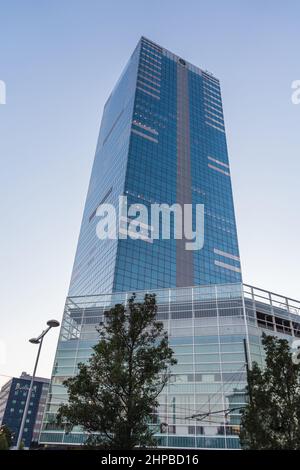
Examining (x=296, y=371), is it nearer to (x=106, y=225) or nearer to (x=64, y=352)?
(x=64, y=352)

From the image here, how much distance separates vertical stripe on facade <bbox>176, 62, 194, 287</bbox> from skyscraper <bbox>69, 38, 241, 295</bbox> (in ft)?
1.07

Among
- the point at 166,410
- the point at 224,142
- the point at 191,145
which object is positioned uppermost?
the point at 224,142

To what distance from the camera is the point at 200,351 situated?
38.1 metres

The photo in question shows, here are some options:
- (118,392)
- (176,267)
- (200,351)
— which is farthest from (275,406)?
(176,267)

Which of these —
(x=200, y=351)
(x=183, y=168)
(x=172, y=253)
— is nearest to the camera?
(x=200, y=351)

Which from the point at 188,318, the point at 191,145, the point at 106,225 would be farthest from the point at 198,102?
the point at 188,318

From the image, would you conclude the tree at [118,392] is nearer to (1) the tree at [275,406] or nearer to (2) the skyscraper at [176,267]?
(2) the skyscraper at [176,267]

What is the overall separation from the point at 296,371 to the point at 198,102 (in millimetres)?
144113

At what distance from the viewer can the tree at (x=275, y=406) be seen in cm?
1470

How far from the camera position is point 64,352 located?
40.9 meters

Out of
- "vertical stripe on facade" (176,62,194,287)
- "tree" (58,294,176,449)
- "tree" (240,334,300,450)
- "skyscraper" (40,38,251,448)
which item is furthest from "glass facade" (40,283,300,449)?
"vertical stripe on facade" (176,62,194,287)

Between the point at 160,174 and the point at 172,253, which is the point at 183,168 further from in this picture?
the point at 172,253

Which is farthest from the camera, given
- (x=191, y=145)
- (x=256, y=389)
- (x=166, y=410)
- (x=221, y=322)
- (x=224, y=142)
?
(x=224, y=142)

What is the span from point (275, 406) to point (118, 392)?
7025 millimetres
